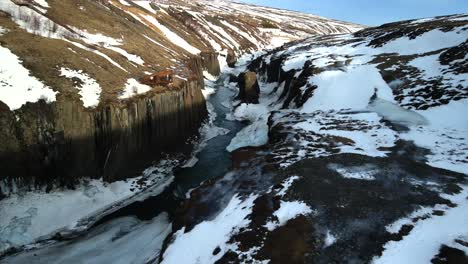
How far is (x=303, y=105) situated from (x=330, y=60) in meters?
11.4

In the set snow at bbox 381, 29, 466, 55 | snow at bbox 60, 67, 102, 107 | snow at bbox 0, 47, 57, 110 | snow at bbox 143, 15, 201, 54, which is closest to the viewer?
snow at bbox 0, 47, 57, 110

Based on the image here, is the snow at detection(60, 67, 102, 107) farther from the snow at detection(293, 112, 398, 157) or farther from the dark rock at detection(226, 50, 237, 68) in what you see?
the dark rock at detection(226, 50, 237, 68)

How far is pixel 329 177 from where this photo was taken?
17.4 metres

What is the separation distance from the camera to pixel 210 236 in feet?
48.5

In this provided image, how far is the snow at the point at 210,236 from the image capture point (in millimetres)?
13750

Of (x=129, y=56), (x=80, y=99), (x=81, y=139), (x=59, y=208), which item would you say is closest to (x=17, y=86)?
(x=80, y=99)

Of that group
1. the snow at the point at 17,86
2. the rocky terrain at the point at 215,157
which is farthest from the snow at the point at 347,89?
the snow at the point at 17,86

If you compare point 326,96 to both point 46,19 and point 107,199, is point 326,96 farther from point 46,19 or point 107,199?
point 46,19

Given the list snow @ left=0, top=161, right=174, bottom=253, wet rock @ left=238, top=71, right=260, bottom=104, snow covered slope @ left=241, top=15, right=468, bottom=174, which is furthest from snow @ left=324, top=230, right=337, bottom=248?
wet rock @ left=238, top=71, right=260, bottom=104

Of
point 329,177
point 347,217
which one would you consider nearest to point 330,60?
point 329,177

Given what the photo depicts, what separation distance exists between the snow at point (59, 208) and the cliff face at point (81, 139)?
79cm

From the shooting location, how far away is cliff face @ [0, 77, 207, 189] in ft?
66.7

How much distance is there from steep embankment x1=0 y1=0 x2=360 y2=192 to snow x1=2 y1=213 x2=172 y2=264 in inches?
163

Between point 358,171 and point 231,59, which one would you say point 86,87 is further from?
point 231,59
